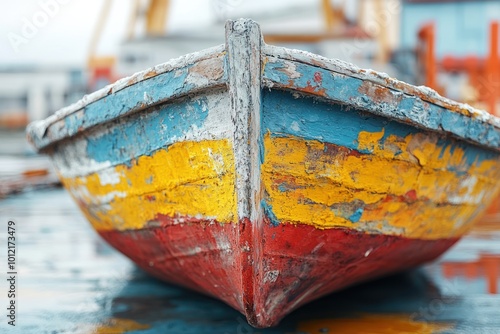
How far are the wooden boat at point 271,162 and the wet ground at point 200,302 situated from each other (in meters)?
0.18

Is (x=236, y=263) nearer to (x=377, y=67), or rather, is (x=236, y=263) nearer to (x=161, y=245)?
(x=161, y=245)

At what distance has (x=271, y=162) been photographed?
236cm

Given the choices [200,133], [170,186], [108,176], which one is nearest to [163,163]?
[170,186]

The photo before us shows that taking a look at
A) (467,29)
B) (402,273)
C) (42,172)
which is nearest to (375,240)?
(402,273)

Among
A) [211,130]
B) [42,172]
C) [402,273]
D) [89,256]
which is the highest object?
[211,130]

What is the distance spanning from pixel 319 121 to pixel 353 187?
0.32 m

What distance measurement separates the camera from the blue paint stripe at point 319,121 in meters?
2.33

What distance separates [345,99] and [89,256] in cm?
269

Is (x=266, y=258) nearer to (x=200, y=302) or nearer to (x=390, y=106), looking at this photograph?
(x=390, y=106)

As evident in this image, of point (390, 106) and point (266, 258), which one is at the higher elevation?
point (390, 106)

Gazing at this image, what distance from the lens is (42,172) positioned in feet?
31.0

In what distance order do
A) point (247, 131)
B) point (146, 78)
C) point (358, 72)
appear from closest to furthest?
point (247, 131) < point (358, 72) < point (146, 78)

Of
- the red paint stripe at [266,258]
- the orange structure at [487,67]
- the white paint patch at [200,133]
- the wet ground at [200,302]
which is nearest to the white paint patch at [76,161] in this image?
the white paint patch at [200,133]

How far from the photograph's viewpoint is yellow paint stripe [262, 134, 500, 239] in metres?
2.39
